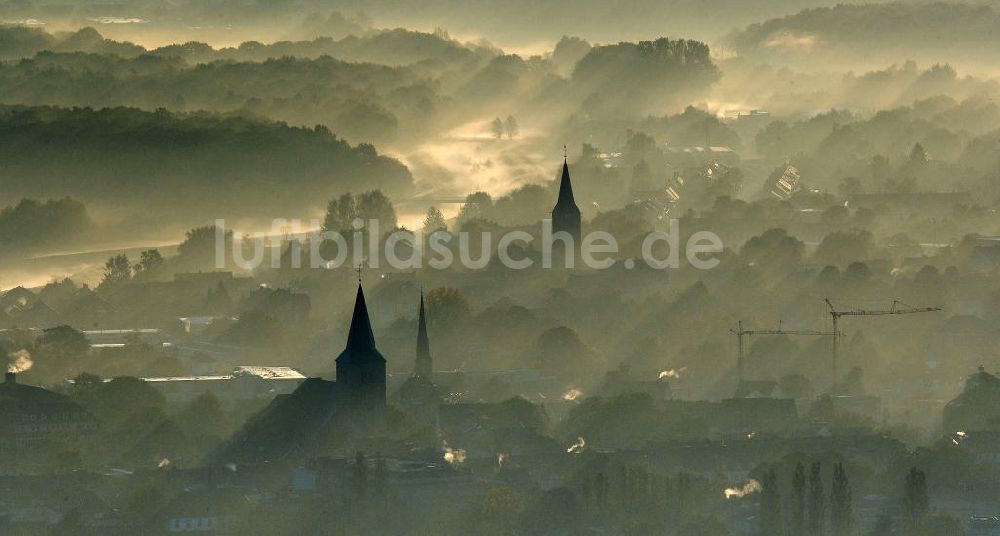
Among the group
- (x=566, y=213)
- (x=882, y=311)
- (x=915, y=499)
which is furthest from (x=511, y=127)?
(x=915, y=499)

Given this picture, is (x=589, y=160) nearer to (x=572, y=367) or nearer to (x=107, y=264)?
(x=107, y=264)

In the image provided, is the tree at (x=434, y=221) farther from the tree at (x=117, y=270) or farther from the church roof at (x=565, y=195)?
the church roof at (x=565, y=195)

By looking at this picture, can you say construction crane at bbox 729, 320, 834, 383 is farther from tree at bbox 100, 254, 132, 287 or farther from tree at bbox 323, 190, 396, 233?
tree at bbox 323, 190, 396, 233

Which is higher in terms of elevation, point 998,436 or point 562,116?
point 562,116

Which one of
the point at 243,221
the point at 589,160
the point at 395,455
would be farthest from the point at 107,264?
the point at 395,455

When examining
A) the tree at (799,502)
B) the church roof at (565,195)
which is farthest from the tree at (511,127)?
the tree at (799,502)
